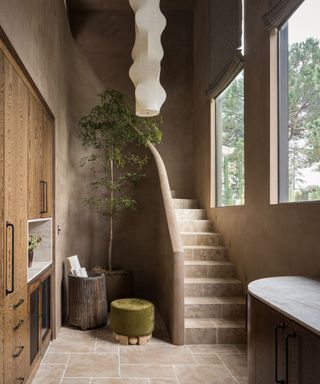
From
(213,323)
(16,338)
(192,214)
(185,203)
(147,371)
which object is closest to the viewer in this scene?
(16,338)

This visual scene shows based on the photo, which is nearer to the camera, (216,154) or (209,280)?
(209,280)

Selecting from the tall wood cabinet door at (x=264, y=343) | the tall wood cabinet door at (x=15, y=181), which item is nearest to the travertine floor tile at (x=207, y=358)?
the tall wood cabinet door at (x=264, y=343)

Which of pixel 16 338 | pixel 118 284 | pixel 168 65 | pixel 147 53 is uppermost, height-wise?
pixel 168 65

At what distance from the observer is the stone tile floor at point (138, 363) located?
329 centimetres

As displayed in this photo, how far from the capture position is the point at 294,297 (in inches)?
82.4

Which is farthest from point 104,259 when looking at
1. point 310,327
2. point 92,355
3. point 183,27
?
point 310,327

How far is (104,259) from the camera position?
6.13m

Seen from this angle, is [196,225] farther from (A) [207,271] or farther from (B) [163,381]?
(B) [163,381]

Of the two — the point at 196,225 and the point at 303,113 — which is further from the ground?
the point at 303,113

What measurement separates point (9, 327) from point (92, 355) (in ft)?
5.02

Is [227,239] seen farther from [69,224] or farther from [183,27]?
[183,27]

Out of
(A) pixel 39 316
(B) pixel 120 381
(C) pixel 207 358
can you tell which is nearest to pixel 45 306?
(A) pixel 39 316

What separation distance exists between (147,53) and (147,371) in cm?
300

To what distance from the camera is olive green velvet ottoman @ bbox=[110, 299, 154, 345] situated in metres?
4.11
